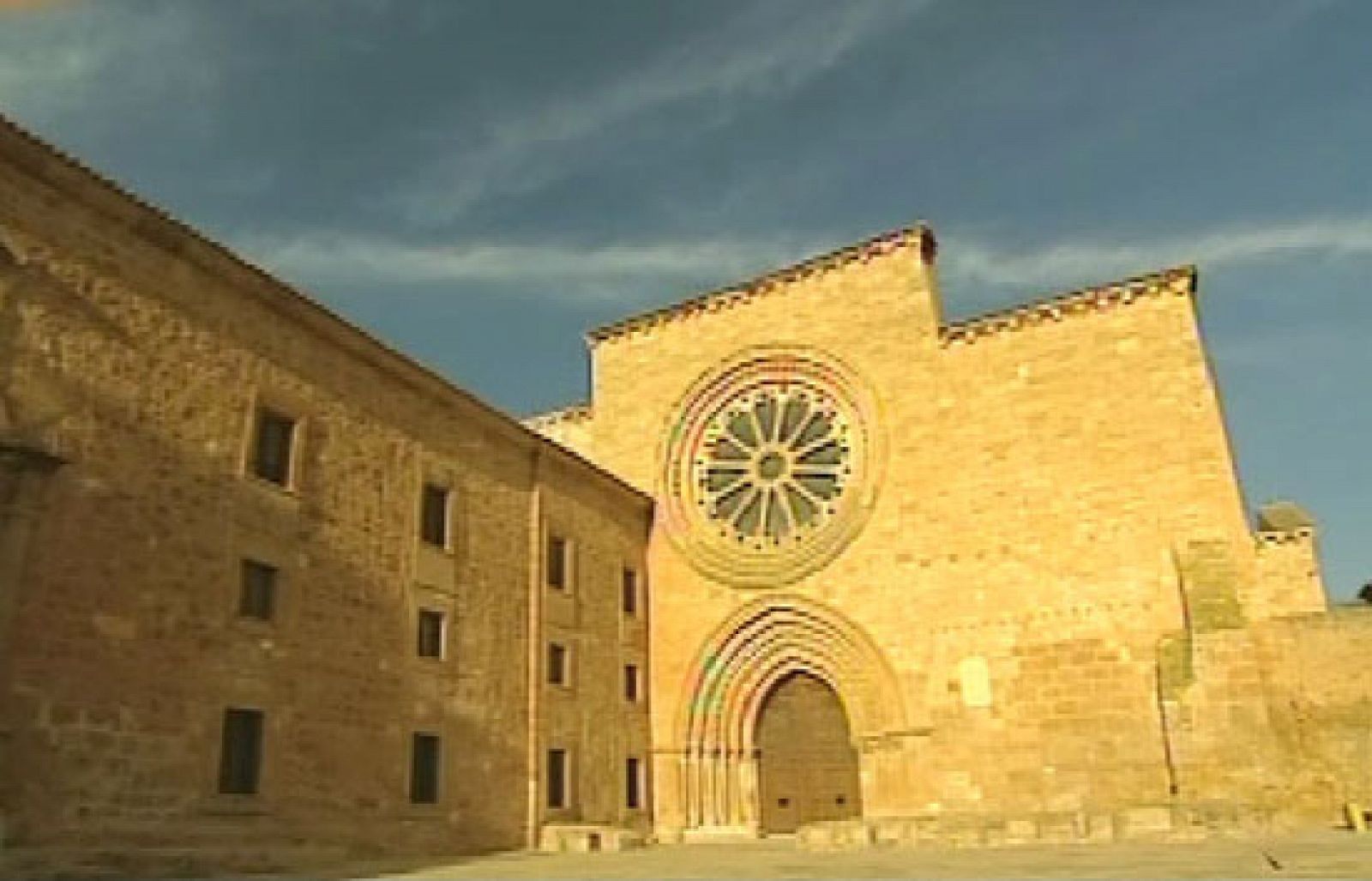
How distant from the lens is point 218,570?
12.4m

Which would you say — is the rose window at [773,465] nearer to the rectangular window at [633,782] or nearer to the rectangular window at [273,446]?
the rectangular window at [633,782]

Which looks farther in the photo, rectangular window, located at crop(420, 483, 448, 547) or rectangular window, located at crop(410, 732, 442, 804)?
rectangular window, located at crop(420, 483, 448, 547)

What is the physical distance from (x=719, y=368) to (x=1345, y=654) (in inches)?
459

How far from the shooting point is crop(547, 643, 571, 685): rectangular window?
18.3 metres

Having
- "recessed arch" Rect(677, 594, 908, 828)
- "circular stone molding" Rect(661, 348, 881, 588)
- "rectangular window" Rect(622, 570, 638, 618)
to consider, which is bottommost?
"recessed arch" Rect(677, 594, 908, 828)

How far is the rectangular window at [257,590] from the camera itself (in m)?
12.8

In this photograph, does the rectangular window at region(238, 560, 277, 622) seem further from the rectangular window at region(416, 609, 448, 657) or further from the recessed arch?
the recessed arch

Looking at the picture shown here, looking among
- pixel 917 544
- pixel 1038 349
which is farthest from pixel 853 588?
pixel 1038 349

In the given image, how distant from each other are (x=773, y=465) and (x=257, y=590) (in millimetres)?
10726

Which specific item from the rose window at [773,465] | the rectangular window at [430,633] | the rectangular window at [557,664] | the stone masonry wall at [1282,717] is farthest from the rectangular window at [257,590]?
the stone masonry wall at [1282,717]

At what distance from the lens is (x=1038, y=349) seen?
757 inches

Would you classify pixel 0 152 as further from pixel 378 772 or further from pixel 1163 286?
pixel 1163 286

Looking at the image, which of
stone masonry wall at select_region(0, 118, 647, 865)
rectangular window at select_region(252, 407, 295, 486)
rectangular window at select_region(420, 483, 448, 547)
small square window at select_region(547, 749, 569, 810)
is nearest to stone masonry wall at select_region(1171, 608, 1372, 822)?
small square window at select_region(547, 749, 569, 810)

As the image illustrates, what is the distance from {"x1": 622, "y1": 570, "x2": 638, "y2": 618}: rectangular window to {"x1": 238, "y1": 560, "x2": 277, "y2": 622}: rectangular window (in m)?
8.45
